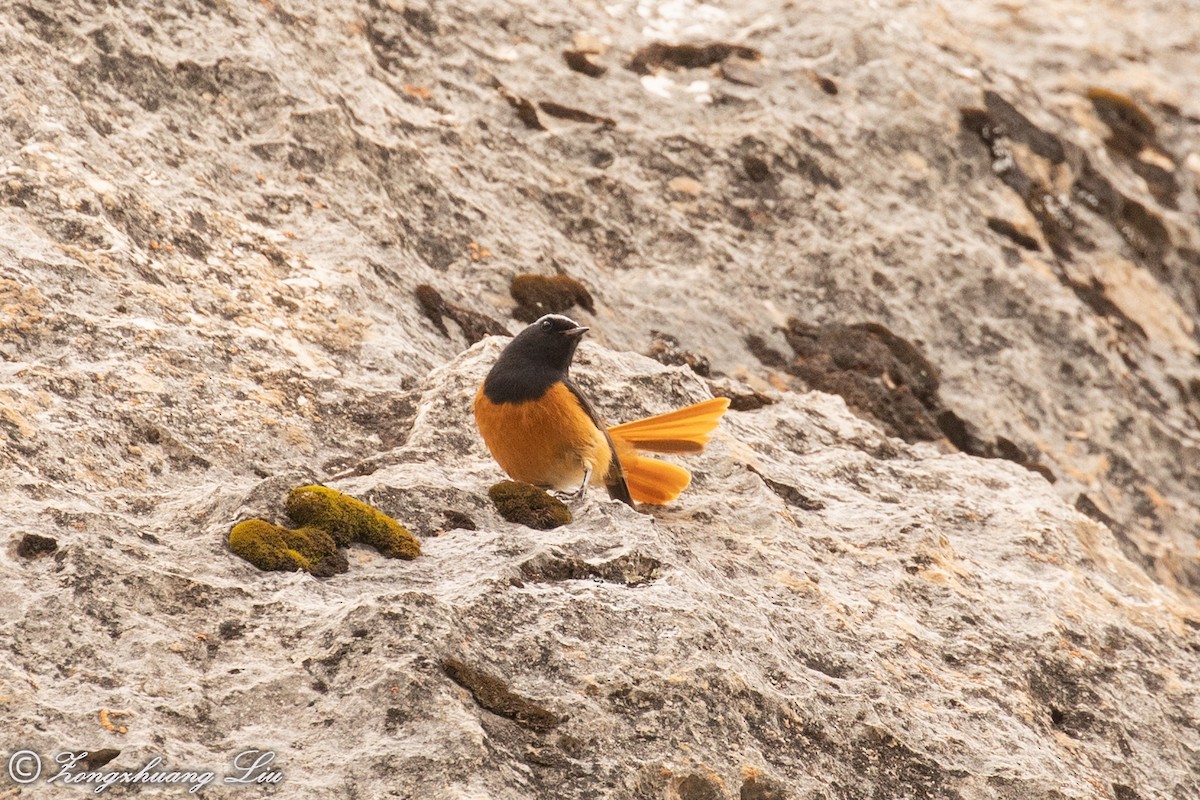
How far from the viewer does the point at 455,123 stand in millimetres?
13547

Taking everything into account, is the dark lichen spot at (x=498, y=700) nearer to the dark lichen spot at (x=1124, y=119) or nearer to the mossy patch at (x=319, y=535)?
the mossy patch at (x=319, y=535)

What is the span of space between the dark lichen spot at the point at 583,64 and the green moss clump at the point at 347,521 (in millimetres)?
9630

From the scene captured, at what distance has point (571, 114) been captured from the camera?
1481 cm

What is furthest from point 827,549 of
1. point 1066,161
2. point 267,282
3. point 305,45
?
point 1066,161

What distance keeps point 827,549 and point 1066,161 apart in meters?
10.5

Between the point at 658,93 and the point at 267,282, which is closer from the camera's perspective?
the point at 267,282

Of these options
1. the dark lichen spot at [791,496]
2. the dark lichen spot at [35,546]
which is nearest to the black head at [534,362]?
the dark lichen spot at [791,496]

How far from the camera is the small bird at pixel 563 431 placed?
8.19 m

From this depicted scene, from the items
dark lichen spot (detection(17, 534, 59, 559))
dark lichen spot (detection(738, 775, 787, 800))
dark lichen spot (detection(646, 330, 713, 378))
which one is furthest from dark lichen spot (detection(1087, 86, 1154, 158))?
dark lichen spot (detection(17, 534, 59, 559))

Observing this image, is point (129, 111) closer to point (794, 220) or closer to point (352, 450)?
point (352, 450)

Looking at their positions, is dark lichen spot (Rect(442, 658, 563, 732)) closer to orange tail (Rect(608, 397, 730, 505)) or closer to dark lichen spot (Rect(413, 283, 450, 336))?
orange tail (Rect(608, 397, 730, 505))

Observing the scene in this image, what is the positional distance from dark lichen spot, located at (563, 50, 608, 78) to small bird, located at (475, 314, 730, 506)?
312 inches

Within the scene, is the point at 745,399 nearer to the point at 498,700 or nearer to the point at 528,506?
the point at 528,506

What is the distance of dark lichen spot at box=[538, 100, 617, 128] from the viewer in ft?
48.3
